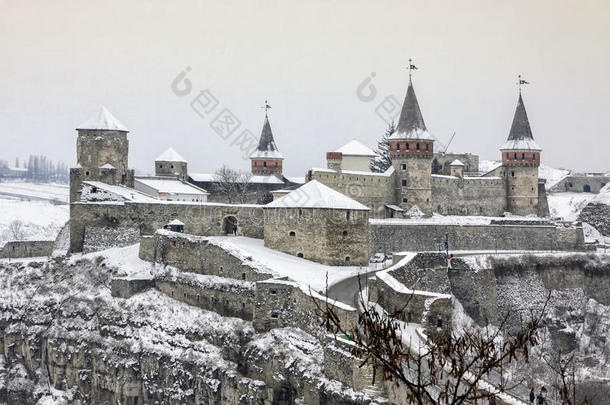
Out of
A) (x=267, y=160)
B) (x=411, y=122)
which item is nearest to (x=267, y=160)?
(x=267, y=160)

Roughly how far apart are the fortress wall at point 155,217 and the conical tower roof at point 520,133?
86.0 feet

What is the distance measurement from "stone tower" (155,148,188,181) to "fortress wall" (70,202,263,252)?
1512 centimetres

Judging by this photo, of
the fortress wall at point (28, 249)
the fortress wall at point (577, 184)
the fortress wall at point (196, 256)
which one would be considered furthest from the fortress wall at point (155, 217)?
the fortress wall at point (577, 184)

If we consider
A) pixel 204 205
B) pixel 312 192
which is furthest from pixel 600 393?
pixel 204 205

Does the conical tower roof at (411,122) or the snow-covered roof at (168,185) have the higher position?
the conical tower roof at (411,122)

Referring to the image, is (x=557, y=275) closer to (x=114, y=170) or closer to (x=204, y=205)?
(x=204, y=205)

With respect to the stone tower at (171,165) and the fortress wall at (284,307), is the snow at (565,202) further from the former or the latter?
the fortress wall at (284,307)

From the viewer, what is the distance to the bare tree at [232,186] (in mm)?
57044

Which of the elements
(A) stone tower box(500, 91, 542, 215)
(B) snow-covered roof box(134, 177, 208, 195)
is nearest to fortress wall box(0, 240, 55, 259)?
(B) snow-covered roof box(134, 177, 208, 195)

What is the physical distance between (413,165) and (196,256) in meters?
21.5

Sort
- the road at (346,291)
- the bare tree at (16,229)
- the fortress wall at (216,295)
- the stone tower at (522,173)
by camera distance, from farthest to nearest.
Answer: the bare tree at (16,229) < the stone tower at (522,173) < the fortress wall at (216,295) < the road at (346,291)

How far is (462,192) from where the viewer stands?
57.2 metres

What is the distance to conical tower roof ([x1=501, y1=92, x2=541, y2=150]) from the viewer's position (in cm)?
5943

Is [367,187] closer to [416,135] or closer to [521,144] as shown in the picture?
[416,135]
